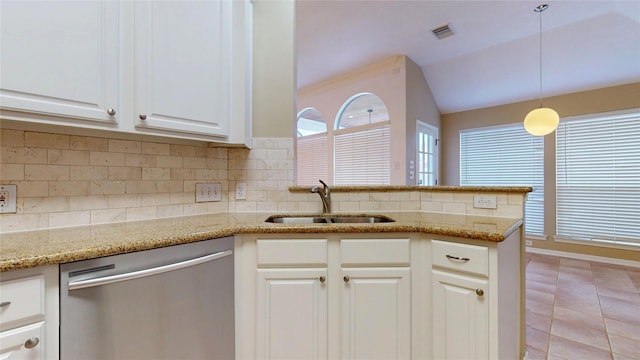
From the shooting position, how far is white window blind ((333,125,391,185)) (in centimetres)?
451

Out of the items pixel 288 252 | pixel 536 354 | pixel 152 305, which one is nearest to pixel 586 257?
pixel 536 354

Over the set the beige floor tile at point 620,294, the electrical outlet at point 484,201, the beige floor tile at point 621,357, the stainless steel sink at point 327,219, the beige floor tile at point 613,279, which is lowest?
the beige floor tile at point 621,357

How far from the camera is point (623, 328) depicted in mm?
2027

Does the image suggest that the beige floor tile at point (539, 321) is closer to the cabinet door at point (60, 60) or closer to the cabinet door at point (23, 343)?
the cabinet door at point (23, 343)

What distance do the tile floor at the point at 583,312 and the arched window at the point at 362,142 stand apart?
7.73 ft

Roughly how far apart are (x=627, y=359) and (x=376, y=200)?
5.86 feet

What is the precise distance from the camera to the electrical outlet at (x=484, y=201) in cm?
163

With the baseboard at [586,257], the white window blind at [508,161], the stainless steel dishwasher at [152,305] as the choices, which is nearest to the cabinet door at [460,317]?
the stainless steel dishwasher at [152,305]

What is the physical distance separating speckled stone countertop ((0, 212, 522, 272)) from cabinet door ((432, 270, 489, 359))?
0.73 feet

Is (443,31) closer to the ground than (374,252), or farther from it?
farther from it

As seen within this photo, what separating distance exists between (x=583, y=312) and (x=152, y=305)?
3139mm

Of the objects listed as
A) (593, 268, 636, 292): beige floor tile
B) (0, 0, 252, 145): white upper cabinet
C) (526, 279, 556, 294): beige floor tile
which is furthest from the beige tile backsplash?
(593, 268, 636, 292): beige floor tile

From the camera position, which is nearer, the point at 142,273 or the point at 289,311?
the point at 142,273

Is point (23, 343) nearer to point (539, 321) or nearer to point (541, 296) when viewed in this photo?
point (539, 321)
